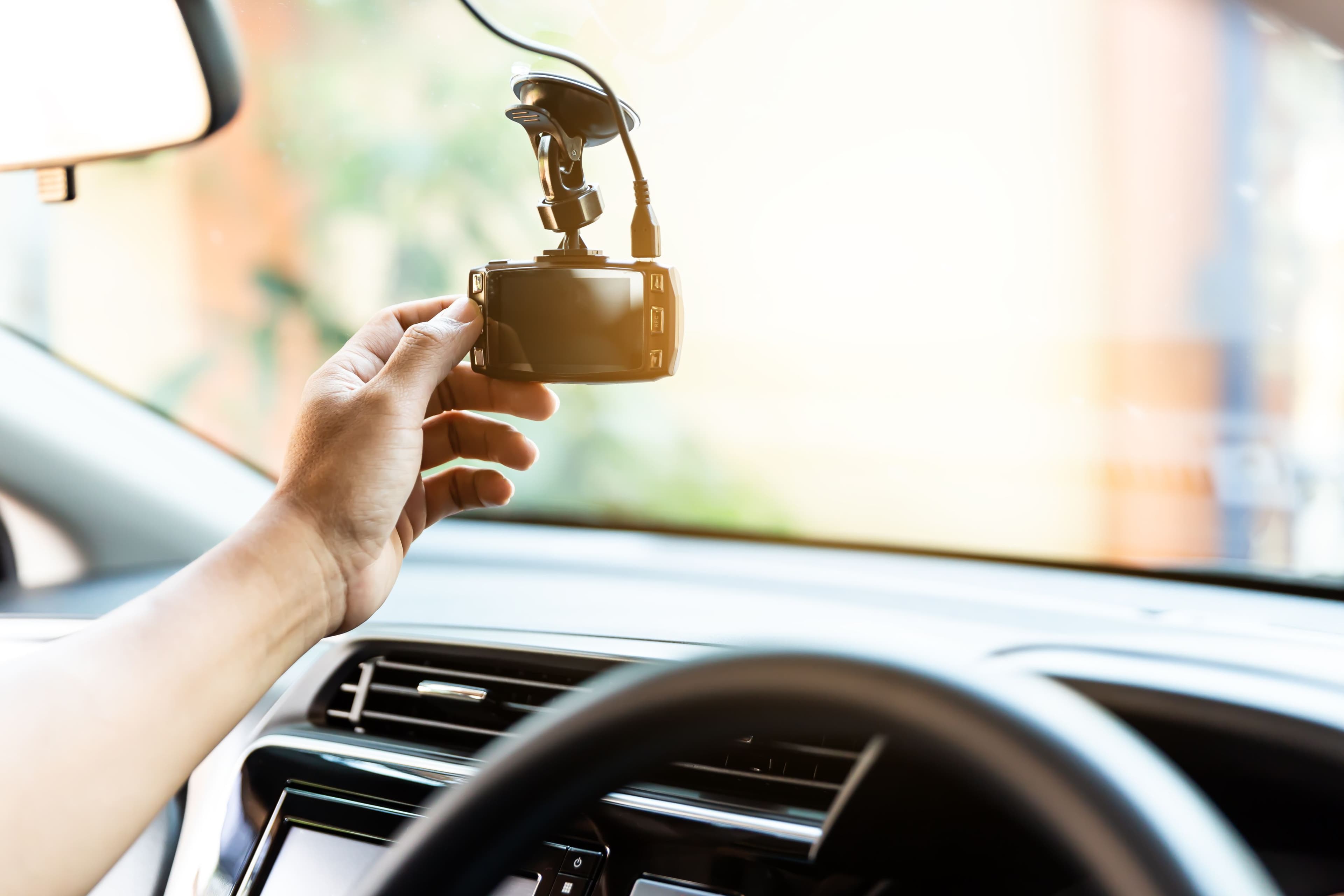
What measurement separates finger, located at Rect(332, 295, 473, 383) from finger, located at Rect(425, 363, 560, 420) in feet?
0.23

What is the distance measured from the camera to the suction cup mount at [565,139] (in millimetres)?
1007

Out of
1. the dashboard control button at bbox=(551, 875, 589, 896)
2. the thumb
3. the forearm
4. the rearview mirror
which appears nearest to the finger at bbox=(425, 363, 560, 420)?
the thumb

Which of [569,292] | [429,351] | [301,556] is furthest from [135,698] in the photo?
[569,292]

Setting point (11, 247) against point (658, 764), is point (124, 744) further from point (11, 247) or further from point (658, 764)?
point (11, 247)

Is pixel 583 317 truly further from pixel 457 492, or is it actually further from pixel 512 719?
pixel 512 719

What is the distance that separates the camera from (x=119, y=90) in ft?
6.14

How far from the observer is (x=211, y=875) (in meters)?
1.37

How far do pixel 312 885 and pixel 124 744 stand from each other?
59 cm

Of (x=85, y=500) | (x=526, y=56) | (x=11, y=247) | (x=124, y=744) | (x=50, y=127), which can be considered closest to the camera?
(x=124, y=744)

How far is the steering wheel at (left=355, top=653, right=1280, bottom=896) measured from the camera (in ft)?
1.46

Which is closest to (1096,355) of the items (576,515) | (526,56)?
(576,515)

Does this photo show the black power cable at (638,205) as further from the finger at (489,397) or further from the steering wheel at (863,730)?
the steering wheel at (863,730)

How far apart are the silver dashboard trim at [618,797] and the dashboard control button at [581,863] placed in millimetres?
62

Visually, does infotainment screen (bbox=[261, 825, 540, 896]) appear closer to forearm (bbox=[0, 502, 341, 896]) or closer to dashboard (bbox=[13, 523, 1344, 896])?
dashboard (bbox=[13, 523, 1344, 896])
